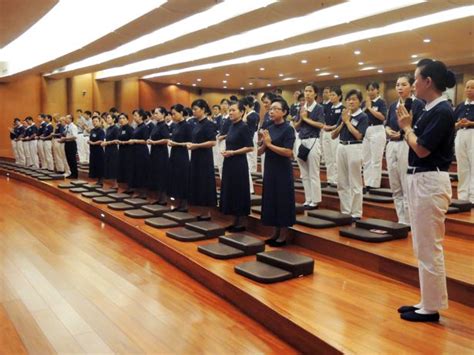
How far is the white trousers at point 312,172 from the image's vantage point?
16.1 ft

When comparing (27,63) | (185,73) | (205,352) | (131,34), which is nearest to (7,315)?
(205,352)

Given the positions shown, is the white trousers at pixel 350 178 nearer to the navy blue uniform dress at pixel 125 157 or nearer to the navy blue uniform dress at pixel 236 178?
the navy blue uniform dress at pixel 236 178

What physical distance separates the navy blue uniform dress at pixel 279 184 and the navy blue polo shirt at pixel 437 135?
1.53 m

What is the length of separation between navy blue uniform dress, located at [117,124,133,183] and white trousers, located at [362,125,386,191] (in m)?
3.45

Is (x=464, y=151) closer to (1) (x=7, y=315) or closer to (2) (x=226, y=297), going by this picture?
(2) (x=226, y=297)

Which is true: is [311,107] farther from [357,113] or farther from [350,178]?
[350,178]

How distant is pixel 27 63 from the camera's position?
12.3 m

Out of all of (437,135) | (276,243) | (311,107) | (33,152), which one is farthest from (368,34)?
(33,152)

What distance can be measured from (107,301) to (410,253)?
2.21 m

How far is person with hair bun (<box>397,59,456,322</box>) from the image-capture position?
2.29 m

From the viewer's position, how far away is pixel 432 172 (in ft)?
7.66

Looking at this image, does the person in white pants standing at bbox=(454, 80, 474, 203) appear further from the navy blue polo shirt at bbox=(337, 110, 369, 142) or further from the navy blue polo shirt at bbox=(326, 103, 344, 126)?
the navy blue polo shirt at bbox=(326, 103, 344, 126)

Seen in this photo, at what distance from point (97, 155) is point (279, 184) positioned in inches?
200

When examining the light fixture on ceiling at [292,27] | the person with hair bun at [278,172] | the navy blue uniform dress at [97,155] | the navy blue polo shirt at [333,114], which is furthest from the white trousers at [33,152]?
the person with hair bun at [278,172]
